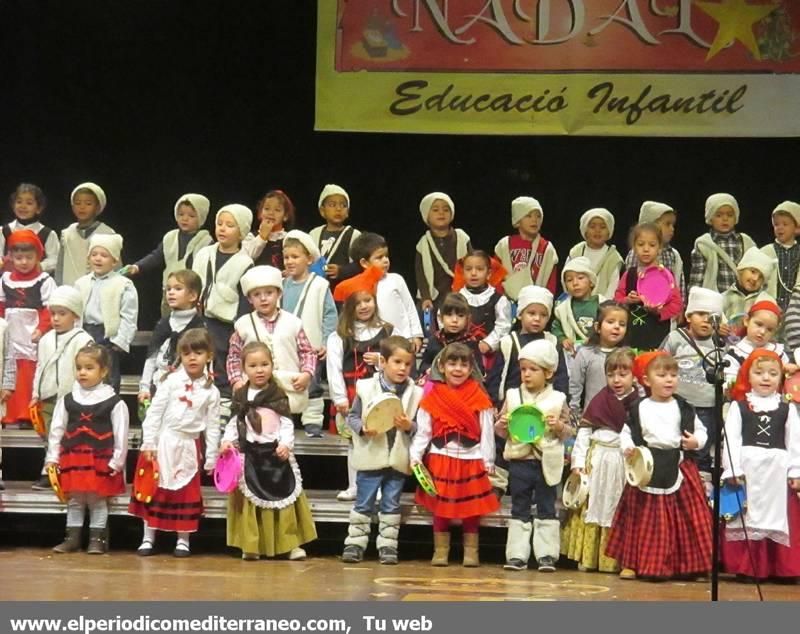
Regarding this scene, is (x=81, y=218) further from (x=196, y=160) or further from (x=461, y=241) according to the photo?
(x=461, y=241)

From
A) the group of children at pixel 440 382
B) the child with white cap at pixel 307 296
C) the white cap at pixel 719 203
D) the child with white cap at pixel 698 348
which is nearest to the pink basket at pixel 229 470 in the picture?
the group of children at pixel 440 382

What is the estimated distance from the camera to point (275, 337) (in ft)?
25.6

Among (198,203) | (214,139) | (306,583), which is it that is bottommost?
(306,583)

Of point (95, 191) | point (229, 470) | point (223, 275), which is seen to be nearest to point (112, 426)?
point (229, 470)

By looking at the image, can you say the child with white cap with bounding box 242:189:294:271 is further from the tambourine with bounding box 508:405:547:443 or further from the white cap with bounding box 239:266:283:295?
the tambourine with bounding box 508:405:547:443

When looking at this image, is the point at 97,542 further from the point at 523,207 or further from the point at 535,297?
the point at 523,207

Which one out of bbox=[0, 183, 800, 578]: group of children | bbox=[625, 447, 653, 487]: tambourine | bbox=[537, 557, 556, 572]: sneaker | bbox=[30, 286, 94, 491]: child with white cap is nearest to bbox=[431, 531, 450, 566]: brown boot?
bbox=[0, 183, 800, 578]: group of children

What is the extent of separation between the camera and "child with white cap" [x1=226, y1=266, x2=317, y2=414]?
306 inches

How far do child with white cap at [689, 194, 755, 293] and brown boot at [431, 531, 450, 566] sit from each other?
197 centimetres

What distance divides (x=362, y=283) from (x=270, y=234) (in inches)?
27.0

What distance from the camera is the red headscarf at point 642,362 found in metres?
7.34

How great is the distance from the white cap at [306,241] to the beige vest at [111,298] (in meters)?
0.80

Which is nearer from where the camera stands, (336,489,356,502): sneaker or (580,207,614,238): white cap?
(336,489,356,502): sneaker
